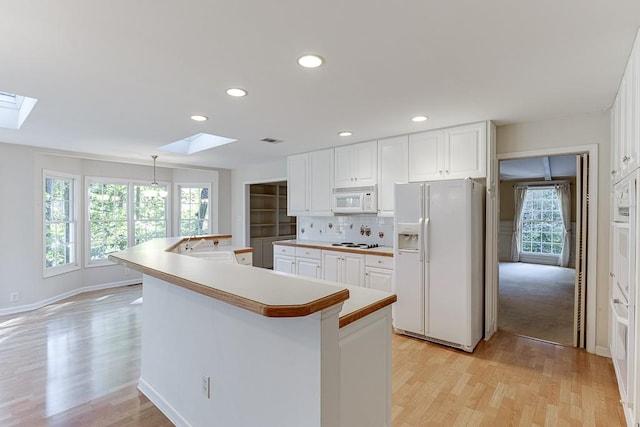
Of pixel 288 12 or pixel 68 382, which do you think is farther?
pixel 68 382

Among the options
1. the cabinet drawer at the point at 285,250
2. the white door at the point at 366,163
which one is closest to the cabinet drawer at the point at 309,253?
the cabinet drawer at the point at 285,250

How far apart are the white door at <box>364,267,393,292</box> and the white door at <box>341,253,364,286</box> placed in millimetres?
96

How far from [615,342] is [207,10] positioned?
340cm

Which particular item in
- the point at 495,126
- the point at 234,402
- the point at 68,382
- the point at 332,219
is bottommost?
the point at 68,382

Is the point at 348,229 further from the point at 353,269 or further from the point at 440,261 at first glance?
the point at 440,261

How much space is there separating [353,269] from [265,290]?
118 inches

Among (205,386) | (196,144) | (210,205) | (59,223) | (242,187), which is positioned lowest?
(205,386)

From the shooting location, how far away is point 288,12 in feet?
4.92

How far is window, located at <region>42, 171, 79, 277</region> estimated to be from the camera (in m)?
4.89

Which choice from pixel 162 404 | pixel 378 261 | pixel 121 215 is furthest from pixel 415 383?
pixel 121 215

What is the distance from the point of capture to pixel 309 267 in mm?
4707

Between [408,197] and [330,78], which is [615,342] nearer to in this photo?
[408,197]

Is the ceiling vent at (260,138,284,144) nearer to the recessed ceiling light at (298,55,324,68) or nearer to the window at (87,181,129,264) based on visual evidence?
the recessed ceiling light at (298,55,324,68)

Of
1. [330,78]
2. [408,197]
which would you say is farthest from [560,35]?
[408,197]
